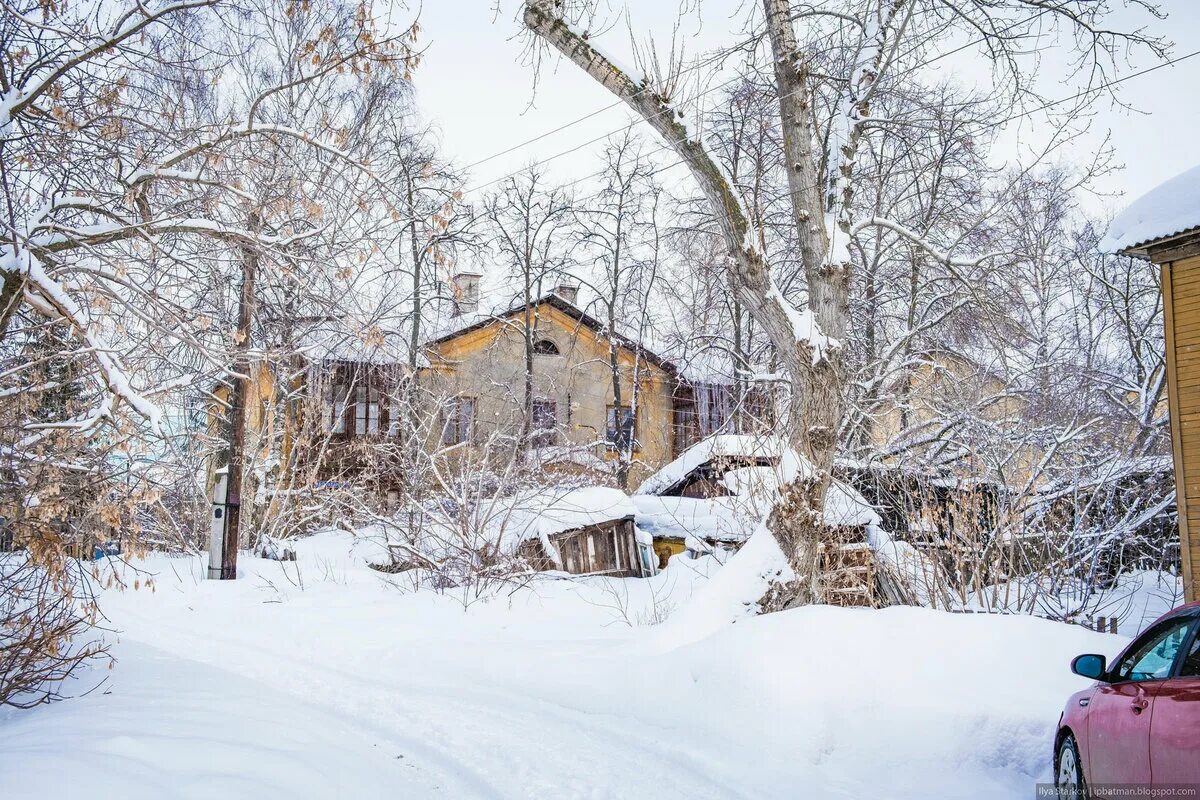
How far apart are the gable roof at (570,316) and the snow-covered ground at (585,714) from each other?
21.9m

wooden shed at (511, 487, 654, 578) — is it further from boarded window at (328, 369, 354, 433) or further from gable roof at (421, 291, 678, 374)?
gable roof at (421, 291, 678, 374)

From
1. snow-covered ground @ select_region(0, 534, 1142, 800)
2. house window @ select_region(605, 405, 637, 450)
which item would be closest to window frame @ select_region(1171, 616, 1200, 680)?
snow-covered ground @ select_region(0, 534, 1142, 800)

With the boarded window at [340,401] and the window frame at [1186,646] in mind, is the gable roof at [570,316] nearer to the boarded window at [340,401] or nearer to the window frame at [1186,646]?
the boarded window at [340,401]

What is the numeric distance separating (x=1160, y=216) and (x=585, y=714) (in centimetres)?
860

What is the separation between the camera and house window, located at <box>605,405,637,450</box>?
97.2 ft

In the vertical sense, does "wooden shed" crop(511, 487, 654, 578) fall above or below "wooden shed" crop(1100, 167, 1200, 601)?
below

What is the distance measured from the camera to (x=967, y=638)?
20.3 feet

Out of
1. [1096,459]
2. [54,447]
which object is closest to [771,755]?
[54,447]

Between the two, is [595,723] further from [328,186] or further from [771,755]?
[328,186]

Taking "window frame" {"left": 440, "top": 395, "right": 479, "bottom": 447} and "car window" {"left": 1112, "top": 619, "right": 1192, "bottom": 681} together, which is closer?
"car window" {"left": 1112, "top": 619, "right": 1192, "bottom": 681}

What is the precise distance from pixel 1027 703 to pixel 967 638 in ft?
2.54

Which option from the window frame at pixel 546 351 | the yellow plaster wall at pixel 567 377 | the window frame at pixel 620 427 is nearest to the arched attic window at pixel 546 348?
the window frame at pixel 546 351

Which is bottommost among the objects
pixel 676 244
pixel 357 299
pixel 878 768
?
pixel 878 768

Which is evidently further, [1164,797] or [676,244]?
[676,244]
